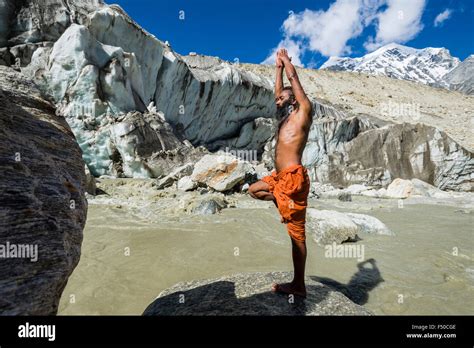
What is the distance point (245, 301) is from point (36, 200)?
1.97 m

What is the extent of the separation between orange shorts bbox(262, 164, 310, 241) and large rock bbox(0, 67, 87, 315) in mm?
1857

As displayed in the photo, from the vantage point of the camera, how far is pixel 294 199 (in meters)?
2.80

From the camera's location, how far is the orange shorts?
277 centimetres

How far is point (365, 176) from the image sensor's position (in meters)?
21.1

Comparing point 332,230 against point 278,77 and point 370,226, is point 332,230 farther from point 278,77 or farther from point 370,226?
point 278,77

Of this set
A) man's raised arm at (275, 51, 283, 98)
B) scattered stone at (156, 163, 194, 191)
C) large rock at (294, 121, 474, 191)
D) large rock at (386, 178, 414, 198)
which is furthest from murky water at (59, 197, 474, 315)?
large rock at (294, 121, 474, 191)

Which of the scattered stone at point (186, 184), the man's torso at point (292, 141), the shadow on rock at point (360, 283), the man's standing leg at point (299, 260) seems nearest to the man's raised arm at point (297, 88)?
the man's torso at point (292, 141)

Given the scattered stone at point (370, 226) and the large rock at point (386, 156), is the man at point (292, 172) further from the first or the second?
the large rock at point (386, 156)

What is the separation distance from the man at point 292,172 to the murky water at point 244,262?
123 cm

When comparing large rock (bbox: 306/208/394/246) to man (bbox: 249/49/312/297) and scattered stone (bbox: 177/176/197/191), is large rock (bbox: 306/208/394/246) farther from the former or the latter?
scattered stone (bbox: 177/176/197/191)

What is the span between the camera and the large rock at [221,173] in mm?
10804

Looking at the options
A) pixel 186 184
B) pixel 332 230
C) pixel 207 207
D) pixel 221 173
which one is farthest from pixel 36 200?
pixel 186 184

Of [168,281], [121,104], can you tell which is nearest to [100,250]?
[168,281]
